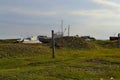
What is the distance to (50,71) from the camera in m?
24.8

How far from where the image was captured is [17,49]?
45.2 meters

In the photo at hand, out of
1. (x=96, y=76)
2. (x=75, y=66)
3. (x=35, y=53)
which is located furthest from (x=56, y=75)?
(x=35, y=53)

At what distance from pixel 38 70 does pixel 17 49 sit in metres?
20.2

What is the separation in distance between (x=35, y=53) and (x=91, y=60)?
13559 mm

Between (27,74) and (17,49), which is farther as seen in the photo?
(17,49)

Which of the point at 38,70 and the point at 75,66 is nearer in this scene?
the point at 38,70

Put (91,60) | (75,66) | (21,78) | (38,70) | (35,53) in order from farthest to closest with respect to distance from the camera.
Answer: (35,53) < (91,60) < (75,66) < (38,70) < (21,78)

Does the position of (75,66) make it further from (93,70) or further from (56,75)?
(56,75)

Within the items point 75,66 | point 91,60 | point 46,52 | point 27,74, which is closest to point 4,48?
point 46,52

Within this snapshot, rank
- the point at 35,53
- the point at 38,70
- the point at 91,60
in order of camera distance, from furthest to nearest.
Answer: the point at 35,53 < the point at 91,60 < the point at 38,70

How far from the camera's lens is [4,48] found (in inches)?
1786

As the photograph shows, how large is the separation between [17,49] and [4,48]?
154 centimetres

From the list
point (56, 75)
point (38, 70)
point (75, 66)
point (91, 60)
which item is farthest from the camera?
point (91, 60)

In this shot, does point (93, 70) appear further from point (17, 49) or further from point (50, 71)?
point (17, 49)
